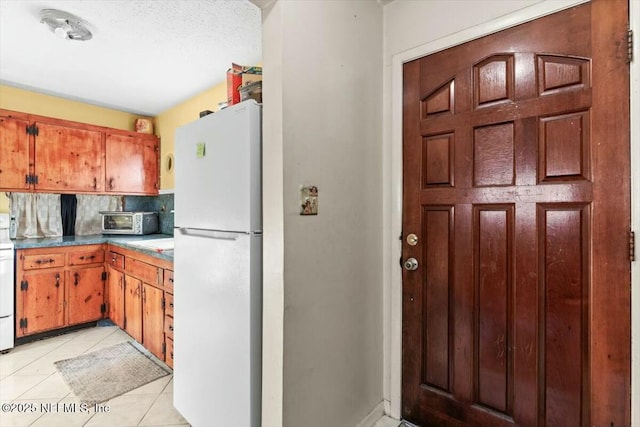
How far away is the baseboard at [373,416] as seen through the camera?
1.67m

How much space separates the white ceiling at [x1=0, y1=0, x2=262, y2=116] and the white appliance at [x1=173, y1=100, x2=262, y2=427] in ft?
2.71

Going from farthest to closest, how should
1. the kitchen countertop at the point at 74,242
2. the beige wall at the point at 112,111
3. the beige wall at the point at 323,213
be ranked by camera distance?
the beige wall at the point at 112,111
the kitchen countertop at the point at 74,242
the beige wall at the point at 323,213

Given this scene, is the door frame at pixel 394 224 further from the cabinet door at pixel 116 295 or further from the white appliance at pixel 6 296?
the white appliance at pixel 6 296

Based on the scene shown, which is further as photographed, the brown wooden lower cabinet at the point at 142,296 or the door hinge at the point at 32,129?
the door hinge at the point at 32,129

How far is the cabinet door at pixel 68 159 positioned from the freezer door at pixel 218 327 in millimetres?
2368

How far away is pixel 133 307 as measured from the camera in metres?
2.79

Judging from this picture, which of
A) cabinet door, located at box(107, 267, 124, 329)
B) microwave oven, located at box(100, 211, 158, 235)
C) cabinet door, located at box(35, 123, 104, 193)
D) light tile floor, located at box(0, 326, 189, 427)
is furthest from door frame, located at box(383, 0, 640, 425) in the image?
cabinet door, located at box(35, 123, 104, 193)

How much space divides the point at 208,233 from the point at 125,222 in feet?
8.69

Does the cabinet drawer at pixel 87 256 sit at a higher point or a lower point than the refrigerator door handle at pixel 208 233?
lower

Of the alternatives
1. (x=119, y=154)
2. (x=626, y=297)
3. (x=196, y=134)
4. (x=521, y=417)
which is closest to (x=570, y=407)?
(x=521, y=417)

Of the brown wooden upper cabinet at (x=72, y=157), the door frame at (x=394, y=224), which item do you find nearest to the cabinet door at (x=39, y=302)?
the brown wooden upper cabinet at (x=72, y=157)

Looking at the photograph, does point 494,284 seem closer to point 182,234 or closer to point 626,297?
point 626,297

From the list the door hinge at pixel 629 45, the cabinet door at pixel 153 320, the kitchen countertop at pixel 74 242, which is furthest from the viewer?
the kitchen countertop at pixel 74 242

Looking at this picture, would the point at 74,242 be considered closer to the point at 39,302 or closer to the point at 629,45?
the point at 39,302
